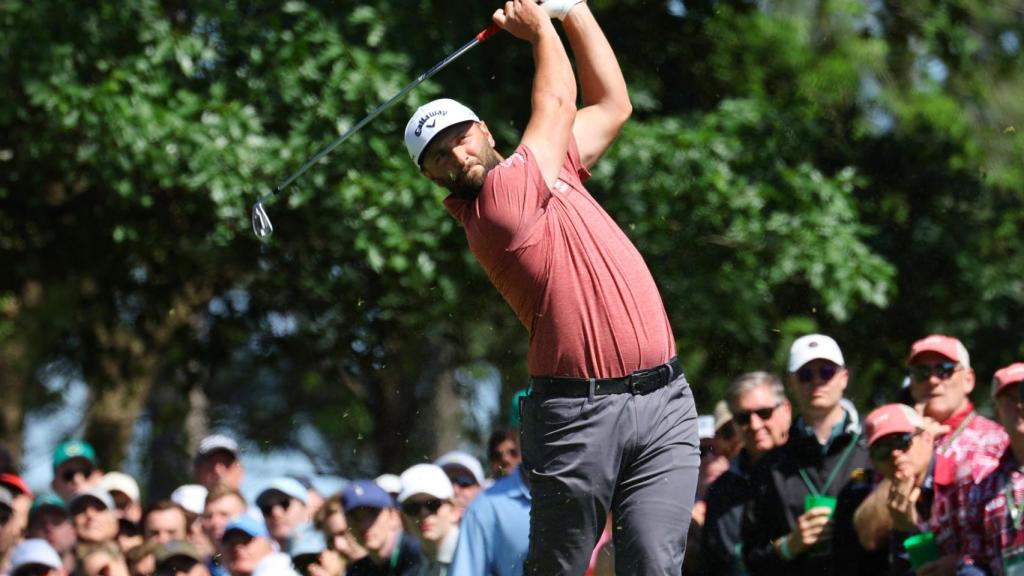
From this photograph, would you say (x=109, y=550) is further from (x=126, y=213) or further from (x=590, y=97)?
(x=590, y=97)

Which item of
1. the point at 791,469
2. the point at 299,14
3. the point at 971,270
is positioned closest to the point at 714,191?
the point at 971,270

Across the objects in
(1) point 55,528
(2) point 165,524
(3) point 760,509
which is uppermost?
(1) point 55,528

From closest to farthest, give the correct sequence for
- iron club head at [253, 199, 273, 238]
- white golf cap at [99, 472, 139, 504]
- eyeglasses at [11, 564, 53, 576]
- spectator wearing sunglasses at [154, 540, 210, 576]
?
iron club head at [253, 199, 273, 238], spectator wearing sunglasses at [154, 540, 210, 576], eyeglasses at [11, 564, 53, 576], white golf cap at [99, 472, 139, 504]

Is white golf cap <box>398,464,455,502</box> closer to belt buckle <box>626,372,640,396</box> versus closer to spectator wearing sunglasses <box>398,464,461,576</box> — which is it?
spectator wearing sunglasses <box>398,464,461,576</box>

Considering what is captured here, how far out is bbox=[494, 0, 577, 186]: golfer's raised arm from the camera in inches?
226

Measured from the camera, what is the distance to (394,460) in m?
13.4

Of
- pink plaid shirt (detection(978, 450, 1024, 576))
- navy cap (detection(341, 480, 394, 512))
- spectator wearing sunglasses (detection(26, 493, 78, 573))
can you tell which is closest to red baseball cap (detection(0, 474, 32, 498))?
spectator wearing sunglasses (detection(26, 493, 78, 573))

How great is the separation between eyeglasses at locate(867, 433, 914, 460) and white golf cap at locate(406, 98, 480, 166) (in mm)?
2360

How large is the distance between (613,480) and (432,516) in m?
→ 2.38

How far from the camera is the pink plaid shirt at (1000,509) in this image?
21.4 ft

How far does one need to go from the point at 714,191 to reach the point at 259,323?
13.2 ft

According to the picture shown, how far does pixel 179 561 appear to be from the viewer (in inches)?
325

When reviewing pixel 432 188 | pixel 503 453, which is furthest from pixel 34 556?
pixel 432 188

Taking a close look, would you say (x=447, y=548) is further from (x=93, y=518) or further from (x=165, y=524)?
(x=93, y=518)
